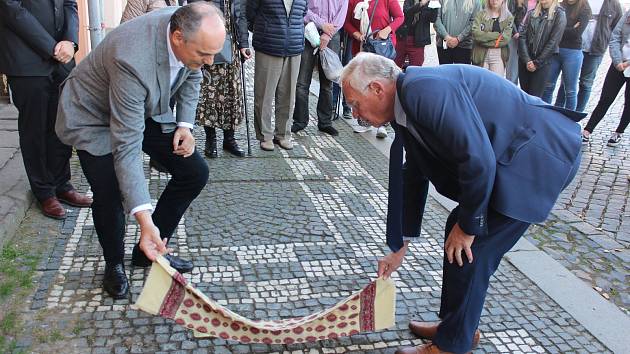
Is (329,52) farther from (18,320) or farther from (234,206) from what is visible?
(18,320)

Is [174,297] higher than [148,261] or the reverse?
higher

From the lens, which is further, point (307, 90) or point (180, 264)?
point (307, 90)

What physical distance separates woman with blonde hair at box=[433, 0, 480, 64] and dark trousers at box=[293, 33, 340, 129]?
139cm

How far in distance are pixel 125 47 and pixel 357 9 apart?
15.6ft

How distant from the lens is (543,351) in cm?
303

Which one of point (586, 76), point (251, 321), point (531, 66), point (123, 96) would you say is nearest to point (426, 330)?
point (251, 321)

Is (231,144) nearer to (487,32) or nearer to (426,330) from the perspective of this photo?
(487,32)

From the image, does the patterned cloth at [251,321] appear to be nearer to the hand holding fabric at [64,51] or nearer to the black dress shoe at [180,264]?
the black dress shoe at [180,264]

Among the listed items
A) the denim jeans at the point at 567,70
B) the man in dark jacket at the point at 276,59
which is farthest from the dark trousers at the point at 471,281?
the denim jeans at the point at 567,70

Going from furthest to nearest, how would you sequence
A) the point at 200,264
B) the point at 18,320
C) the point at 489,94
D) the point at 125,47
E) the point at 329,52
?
the point at 329,52 → the point at 200,264 → the point at 18,320 → the point at 125,47 → the point at 489,94

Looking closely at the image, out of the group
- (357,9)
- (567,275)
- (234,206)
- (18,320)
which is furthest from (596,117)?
(18,320)

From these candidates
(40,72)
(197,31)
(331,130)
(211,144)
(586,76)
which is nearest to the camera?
(197,31)

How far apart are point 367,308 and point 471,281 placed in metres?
0.54

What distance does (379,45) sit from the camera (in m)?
6.84
